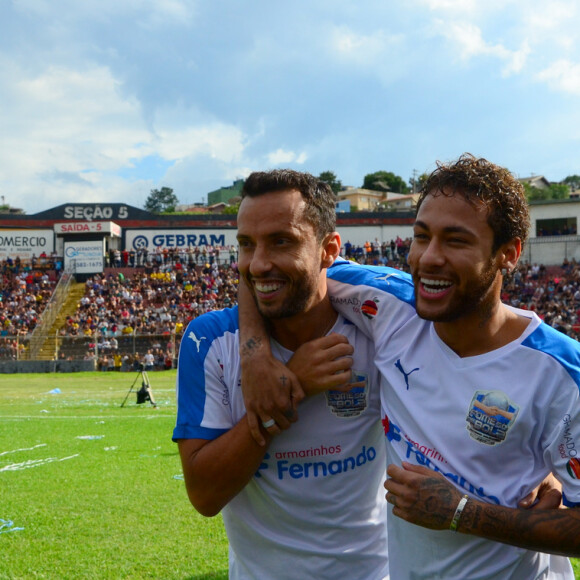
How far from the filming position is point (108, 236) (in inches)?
1818

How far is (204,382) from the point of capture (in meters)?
2.54

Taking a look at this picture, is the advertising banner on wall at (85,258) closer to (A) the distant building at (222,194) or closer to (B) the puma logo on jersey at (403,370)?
(B) the puma logo on jersey at (403,370)

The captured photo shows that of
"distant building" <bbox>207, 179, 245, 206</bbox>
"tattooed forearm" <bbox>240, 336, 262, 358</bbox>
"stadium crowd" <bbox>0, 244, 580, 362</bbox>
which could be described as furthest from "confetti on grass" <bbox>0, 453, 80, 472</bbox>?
"distant building" <bbox>207, 179, 245, 206</bbox>

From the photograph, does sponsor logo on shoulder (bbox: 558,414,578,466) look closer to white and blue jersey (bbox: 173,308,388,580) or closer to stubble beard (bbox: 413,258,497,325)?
stubble beard (bbox: 413,258,497,325)

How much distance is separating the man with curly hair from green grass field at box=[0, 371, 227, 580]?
3.12 metres

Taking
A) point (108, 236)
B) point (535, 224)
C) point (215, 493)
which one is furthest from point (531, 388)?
point (535, 224)

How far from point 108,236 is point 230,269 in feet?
34.4

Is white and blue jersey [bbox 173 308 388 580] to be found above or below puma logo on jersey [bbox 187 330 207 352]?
below

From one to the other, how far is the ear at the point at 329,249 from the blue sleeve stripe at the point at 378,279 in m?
0.13

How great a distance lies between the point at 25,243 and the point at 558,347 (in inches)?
1913

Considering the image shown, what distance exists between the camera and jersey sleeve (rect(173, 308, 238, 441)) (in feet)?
8.05

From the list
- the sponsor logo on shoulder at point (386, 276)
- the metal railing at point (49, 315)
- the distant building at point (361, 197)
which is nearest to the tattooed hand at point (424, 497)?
the sponsor logo on shoulder at point (386, 276)

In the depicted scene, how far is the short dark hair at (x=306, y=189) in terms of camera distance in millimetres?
2639

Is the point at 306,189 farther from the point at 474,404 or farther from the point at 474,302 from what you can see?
the point at 474,404
